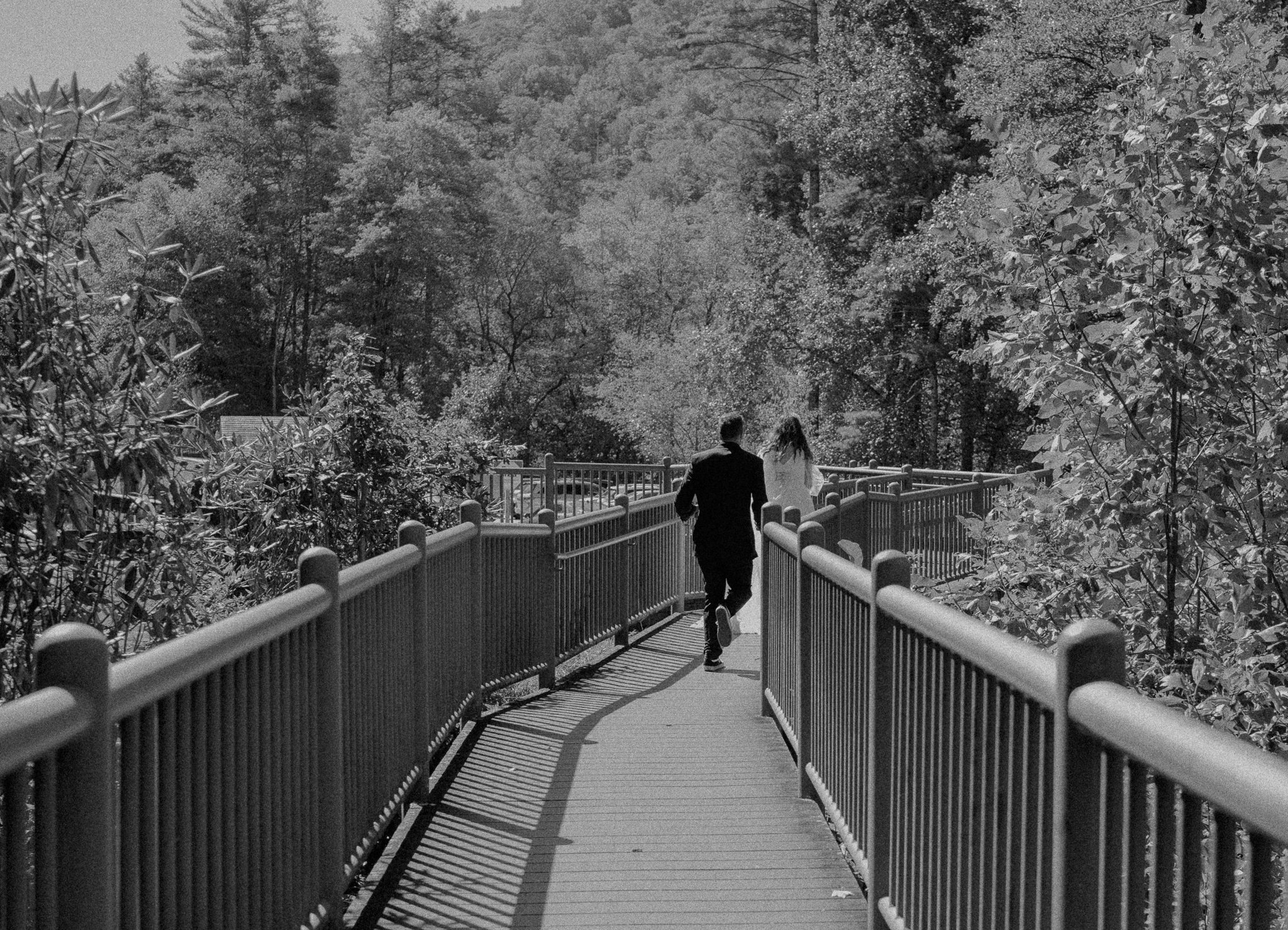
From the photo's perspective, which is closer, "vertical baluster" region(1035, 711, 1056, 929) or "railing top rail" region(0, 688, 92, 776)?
"railing top rail" region(0, 688, 92, 776)

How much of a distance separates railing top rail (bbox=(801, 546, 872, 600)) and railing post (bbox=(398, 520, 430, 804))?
5.54 feet

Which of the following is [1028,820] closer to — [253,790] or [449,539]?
[253,790]

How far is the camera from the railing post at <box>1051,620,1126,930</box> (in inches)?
97.0

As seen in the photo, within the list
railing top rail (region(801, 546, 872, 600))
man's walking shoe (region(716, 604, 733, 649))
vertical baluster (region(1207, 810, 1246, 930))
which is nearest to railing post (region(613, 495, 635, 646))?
man's walking shoe (region(716, 604, 733, 649))

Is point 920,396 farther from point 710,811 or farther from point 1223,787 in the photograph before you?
point 1223,787

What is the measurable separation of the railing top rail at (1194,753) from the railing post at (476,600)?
5.61m

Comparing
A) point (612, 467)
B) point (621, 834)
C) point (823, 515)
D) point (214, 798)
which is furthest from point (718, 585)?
point (612, 467)

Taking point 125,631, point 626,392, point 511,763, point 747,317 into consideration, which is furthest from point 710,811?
point 626,392

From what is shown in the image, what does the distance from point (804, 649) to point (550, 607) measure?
361 cm

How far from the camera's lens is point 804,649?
6520mm

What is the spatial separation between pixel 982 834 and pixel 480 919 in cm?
227

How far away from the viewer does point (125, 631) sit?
559cm

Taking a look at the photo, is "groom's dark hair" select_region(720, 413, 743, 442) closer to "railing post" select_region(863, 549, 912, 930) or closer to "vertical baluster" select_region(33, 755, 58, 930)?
"railing post" select_region(863, 549, 912, 930)

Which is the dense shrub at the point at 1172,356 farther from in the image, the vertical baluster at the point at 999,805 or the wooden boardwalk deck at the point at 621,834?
the vertical baluster at the point at 999,805
